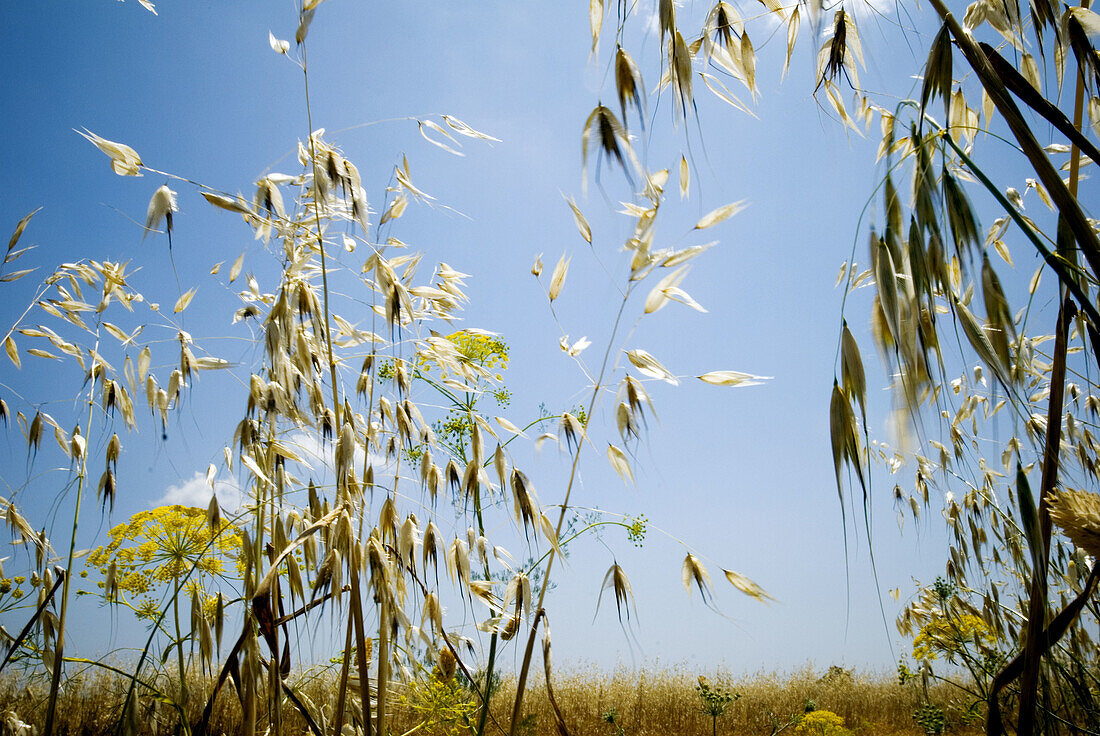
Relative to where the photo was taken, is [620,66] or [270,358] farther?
[270,358]

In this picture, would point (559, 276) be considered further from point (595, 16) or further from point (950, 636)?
point (950, 636)

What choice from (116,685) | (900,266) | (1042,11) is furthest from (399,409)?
(116,685)

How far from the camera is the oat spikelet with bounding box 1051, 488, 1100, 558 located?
614mm

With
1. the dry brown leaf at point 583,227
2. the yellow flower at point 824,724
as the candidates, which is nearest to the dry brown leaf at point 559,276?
the dry brown leaf at point 583,227

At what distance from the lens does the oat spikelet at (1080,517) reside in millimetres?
614

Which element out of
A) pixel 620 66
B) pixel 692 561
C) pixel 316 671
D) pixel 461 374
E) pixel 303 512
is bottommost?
pixel 316 671

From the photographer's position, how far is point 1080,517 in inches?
24.5

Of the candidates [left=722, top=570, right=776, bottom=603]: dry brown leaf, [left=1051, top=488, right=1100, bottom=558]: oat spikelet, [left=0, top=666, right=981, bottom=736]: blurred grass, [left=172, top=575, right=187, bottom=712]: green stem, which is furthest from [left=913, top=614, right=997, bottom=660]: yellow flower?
[left=172, top=575, right=187, bottom=712]: green stem

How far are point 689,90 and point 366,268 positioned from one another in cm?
78

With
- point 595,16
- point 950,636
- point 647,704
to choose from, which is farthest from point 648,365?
point 647,704

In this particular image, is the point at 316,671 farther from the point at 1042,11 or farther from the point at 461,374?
the point at 1042,11

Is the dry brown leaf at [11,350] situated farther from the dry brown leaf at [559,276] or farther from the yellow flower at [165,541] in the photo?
the dry brown leaf at [559,276]

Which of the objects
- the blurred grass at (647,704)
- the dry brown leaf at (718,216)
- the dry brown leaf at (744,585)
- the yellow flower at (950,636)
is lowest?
the blurred grass at (647,704)

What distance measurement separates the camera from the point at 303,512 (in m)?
1.32
